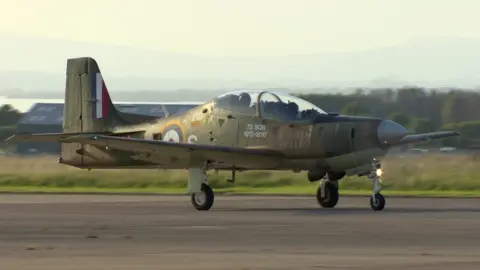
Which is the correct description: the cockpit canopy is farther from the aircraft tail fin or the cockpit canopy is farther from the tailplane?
the aircraft tail fin

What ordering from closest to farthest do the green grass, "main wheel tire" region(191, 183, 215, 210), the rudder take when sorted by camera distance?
"main wheel tire" region(191, 183, 215, 210) < the rudder < the green grass

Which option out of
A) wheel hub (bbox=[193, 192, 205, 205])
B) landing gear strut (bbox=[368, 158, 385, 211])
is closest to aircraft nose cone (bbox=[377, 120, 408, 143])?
landing gear strut (bbox=[368, 158, 385, 211])

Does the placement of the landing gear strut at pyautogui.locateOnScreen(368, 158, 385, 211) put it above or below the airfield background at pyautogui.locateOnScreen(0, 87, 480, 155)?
below

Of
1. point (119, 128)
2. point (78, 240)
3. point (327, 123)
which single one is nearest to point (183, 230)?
point (78, 240)

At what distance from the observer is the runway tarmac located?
1295cm

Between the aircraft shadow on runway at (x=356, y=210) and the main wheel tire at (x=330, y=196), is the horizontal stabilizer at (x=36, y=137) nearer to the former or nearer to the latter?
the aircraft shadow on runway at (x=356, y=210)

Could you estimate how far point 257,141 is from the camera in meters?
24.4

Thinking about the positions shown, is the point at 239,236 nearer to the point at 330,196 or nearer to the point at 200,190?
the point at 200,190

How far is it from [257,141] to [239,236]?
783 cm

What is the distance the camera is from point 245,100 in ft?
81.3

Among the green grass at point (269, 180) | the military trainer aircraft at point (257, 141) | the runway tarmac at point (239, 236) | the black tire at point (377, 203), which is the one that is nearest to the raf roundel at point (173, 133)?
the military trainer aircraft at point (257, 141)

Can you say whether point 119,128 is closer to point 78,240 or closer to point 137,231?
point 137,231

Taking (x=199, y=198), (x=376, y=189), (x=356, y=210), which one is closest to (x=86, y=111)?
(x=199, y=198)

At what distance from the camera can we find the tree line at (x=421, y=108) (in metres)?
45.7
